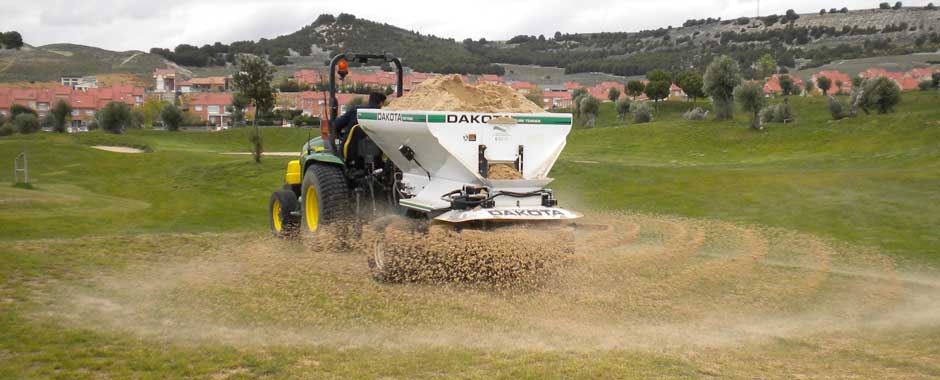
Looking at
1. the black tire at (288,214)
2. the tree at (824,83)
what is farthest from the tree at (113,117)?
the tree at (824,83)

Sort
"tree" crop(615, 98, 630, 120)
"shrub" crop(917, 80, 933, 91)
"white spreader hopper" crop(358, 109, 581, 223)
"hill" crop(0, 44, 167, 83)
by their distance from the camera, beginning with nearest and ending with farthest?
1. "white spreader hopper" crop(358, 109, 581, 223)
2. "shrub" crop(917, 80, 933, 91)
3. "tree" crop(615, 98, 630, 120)
4. "hill" crop(0, 44, 167, 83)

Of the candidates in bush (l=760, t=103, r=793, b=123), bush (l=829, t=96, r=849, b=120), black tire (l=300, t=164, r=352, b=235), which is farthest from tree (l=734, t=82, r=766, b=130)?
black tire (l=300, t=164, r=352, b=235)

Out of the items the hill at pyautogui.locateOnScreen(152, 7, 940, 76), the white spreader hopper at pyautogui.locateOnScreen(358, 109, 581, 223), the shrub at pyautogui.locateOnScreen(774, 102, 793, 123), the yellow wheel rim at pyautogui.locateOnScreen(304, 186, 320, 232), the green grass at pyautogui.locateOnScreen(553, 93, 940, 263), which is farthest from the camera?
the hill at pyautogui.locateOnScreen(152, 7, 940, 76)

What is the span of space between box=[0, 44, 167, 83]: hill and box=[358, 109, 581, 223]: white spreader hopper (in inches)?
5877

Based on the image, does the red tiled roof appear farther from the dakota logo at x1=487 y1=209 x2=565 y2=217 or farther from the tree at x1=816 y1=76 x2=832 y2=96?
the dakota logo at x1=487 y1=209 x2=565 y2=217

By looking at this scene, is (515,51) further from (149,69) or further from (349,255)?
(349,255)

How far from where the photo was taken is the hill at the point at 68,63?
144 meters

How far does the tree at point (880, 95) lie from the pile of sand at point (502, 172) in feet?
143

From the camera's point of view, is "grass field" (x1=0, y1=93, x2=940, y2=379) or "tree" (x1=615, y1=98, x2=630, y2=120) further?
"tree" (x1=615, y1=98, x2=630, y2=120)

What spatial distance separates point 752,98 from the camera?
44.4m

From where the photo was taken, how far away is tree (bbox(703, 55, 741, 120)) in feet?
164

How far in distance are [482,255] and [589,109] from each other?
6514 centimetres

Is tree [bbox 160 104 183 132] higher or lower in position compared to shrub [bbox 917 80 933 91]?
lower

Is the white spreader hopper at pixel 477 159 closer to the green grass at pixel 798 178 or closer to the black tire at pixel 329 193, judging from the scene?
the black tire at pixel 329 193
